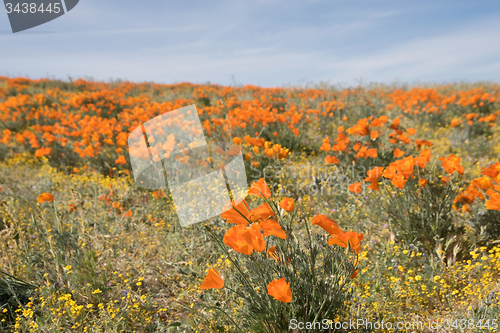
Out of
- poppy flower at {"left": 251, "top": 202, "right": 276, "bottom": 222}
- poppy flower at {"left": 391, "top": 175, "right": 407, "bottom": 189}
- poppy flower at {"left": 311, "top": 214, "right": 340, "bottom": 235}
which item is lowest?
poppy flower at {"left": 391, "top": 175, "right": 407, "bottom": 189}

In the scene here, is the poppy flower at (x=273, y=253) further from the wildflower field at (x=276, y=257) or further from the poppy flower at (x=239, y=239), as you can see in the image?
the poppy flower at (x=239, y=239)

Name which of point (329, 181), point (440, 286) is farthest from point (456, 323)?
point (329, 181)

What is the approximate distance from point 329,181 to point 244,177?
124cm

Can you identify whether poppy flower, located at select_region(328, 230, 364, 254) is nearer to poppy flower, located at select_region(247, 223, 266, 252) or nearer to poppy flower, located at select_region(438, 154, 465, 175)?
poppy flower, located at select_region(247, 223, 266, 252)

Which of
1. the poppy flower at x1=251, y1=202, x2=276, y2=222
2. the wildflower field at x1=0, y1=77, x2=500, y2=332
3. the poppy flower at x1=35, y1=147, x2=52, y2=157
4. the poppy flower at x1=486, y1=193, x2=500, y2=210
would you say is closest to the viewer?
the poppy flower at x1=251, y1=202, x2=276, y2=222

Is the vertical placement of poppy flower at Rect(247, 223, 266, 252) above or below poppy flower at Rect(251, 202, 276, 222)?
below

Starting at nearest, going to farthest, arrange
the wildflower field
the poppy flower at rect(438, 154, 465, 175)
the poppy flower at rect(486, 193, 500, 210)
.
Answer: the wildflower field < the poppy flower at rect(486, 193, 500, 210) < the poppy flower at rect(438, 154, 465, 175)

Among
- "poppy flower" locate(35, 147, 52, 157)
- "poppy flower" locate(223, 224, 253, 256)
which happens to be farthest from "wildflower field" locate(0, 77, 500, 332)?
"poppy flower" locate(35, 147, 52, 157)

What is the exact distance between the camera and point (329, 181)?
165 inches

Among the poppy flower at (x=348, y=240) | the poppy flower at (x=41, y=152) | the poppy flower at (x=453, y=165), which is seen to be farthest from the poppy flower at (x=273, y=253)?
the poppy flower at (x=41, y=152)

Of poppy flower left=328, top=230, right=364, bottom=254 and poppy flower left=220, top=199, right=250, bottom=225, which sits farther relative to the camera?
poppy flower left=220, top=199, right=250, bottom=225

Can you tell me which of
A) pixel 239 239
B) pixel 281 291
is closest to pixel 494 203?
pixel 281 291

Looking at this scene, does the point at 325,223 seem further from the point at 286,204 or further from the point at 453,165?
the point at 453,165

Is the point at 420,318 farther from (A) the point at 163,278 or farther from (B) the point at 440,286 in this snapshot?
(A) the point at 163,278
